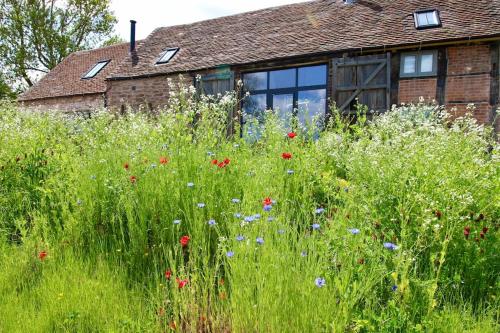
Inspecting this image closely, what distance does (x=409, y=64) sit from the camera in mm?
10617

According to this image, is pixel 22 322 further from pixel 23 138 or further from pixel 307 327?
pixel 23 138

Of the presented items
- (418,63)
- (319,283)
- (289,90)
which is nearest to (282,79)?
(289,90)

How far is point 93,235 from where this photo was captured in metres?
3.00

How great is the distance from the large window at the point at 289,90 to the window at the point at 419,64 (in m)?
2.20

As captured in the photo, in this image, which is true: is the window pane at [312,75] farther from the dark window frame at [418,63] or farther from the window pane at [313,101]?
the dark window frame at [418,63]

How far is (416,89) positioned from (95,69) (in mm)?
16363

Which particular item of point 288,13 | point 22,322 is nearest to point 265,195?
point 22,322

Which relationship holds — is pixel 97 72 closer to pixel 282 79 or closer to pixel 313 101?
pixel 282 79

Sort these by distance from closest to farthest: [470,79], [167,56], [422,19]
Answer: [470,79]
[422,19]
[167,56]

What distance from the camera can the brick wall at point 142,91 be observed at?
48.2 ft

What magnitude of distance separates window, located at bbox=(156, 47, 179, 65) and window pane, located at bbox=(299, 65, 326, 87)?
574 cm

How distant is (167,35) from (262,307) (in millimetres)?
17783

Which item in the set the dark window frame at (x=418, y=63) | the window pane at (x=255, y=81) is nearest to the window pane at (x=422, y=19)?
the dark window frame at (x=418, y=63)

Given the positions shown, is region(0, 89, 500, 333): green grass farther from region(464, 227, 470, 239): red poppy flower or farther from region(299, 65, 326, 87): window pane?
region(299, 65, 326, 87): window pane
